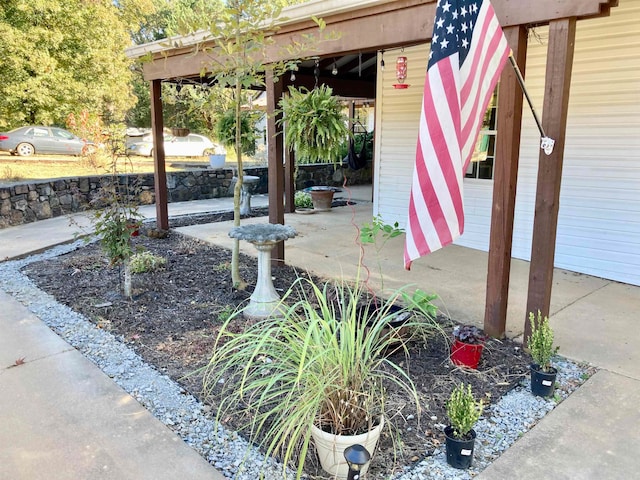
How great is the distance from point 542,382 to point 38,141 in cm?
1660

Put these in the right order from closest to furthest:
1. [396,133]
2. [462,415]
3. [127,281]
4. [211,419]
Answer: [462,415] → [211,419] → [127,281] → [396,133]

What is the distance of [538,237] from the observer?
10.00 ft

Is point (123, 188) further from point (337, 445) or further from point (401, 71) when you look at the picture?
point (337, 445)

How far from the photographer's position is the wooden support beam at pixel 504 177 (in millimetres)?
3070

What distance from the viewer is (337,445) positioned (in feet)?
6.68

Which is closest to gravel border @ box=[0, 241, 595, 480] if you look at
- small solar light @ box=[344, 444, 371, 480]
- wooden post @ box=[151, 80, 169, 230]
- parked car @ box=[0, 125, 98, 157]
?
small solar light @ box=[344, 444, 371, 480]

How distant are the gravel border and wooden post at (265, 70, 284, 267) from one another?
2111mm

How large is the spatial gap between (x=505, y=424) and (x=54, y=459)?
222 centimetres

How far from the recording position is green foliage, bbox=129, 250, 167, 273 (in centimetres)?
486

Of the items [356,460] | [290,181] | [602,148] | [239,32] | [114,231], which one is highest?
[239,32]

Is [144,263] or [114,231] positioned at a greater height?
[114,231]

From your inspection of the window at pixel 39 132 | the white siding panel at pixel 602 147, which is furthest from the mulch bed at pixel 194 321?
the window at pixel 39 132

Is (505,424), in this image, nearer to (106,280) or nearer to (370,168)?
(106,280)

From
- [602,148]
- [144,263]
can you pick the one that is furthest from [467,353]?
[144,263]
